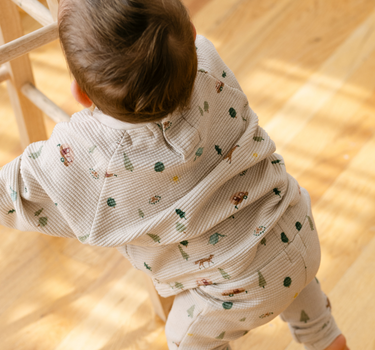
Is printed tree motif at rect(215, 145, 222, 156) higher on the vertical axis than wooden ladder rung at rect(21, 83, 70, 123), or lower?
higher

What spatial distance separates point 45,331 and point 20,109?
1.55ft

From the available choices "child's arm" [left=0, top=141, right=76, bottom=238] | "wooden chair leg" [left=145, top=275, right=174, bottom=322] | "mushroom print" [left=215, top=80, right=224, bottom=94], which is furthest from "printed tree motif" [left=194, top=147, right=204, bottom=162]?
"wooden chair leg" [left=145, top=275, right=174, bottom=322]

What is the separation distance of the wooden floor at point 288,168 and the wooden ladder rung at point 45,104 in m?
0.31

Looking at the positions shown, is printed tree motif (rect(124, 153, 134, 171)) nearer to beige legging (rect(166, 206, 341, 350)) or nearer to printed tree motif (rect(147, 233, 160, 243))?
printed tree motif (rect(147, 233, 160, 243))

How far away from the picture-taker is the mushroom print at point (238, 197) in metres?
0.70

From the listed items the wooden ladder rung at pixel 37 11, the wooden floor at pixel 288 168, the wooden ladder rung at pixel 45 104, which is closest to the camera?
the wooden ladder rung at pixel 37 11

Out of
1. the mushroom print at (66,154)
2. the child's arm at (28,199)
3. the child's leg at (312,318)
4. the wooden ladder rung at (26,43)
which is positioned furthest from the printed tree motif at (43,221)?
the child's leg at (312,318)

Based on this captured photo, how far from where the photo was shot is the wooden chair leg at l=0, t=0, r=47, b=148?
93cm

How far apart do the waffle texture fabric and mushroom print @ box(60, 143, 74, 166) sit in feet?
0.91

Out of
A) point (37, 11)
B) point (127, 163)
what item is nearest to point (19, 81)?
point (37, 11)

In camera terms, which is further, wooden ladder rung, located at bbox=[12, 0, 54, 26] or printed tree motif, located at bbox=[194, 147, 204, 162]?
wooden ladder rung, located at bbox=[12, 0, 54, 26]

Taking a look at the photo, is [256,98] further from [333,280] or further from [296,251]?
[296,251]

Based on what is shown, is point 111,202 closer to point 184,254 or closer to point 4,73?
point 184,254

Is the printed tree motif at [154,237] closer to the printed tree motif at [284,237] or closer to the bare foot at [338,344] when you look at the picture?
the printed tree motif at [284,237]
